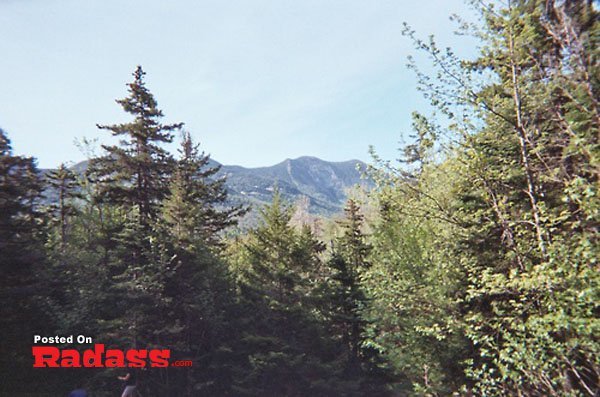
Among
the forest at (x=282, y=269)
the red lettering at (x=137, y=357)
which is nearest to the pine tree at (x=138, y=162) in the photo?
the forest at (x=282, y=269)

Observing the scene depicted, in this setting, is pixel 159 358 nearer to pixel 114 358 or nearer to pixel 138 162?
pixel 114 358

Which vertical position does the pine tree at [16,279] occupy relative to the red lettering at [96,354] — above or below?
above

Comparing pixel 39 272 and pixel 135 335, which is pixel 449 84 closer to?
pixel 135 335

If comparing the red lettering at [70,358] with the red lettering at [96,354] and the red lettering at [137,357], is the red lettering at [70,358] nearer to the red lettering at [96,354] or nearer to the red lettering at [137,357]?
the red lettering at [96,354]

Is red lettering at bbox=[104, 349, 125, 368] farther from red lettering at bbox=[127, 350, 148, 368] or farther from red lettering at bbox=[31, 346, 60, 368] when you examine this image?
red lettering at bbox=[31, 346, 60, 368]

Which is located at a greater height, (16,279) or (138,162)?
(138,162)

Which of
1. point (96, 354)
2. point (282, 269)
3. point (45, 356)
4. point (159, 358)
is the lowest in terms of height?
point (159, 358)

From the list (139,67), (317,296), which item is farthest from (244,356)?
(139,67)

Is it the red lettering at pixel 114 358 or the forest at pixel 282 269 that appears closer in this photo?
the forest at pixel 282 269

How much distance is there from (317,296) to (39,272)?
611 inches

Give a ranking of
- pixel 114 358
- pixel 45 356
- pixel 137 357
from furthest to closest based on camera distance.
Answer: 1. pixel 114 358
2. pixel 137 357
3. pixel 45 356

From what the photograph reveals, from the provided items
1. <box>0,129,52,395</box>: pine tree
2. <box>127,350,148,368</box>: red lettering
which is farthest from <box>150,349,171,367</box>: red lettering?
<box>0,129,52,395</box>: pine tree

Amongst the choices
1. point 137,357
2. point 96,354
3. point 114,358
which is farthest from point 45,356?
point 137,357

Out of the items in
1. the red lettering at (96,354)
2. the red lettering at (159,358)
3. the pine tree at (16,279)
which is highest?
the pine tree at (16,279)
